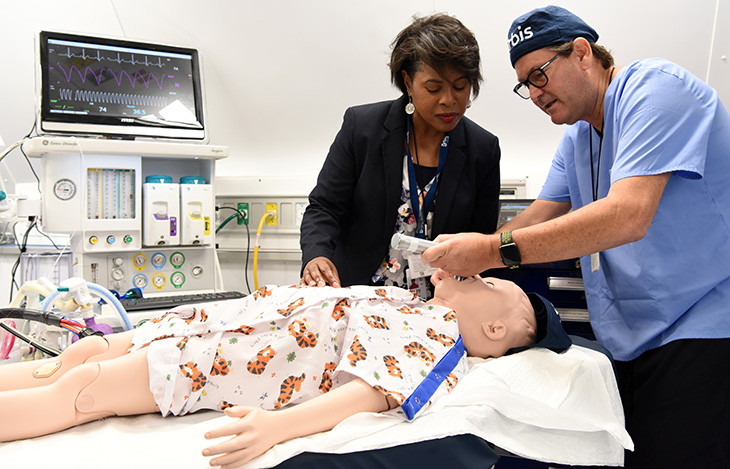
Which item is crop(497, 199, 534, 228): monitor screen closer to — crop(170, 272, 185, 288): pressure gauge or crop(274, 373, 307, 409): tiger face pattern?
crop(274, 373, 307, 409): tiger face pattern

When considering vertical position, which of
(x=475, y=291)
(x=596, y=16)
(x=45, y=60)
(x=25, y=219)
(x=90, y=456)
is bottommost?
(x=90, y=456)

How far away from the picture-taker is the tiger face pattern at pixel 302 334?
48.3 inches

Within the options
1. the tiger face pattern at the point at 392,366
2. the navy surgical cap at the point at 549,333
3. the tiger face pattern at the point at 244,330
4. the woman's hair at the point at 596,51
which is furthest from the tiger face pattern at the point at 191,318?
the woman's hair at the point at 596,51

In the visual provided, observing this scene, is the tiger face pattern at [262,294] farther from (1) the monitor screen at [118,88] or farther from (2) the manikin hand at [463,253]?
(1) the monitor screen at [118,88]

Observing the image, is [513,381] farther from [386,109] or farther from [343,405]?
[386,109]

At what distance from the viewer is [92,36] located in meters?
2.19

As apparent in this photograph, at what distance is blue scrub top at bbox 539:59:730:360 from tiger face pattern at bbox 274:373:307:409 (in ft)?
2.85

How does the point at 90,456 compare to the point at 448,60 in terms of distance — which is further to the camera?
the point at 448,60

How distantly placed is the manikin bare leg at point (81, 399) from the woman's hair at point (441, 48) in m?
1.11

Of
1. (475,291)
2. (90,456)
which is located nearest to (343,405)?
(90,456)

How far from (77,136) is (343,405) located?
1.80 m

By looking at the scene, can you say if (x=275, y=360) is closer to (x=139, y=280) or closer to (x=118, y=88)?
(x=139, y=280)

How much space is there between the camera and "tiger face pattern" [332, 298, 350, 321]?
1294 millimetres

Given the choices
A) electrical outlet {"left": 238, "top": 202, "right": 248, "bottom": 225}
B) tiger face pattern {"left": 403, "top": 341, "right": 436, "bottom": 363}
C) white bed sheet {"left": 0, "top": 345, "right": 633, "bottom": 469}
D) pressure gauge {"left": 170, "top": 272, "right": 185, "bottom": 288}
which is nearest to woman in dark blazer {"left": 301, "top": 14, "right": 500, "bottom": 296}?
tiger face pattern {"left": 403, "top": 341, "right": 436, "bottom": 363}
